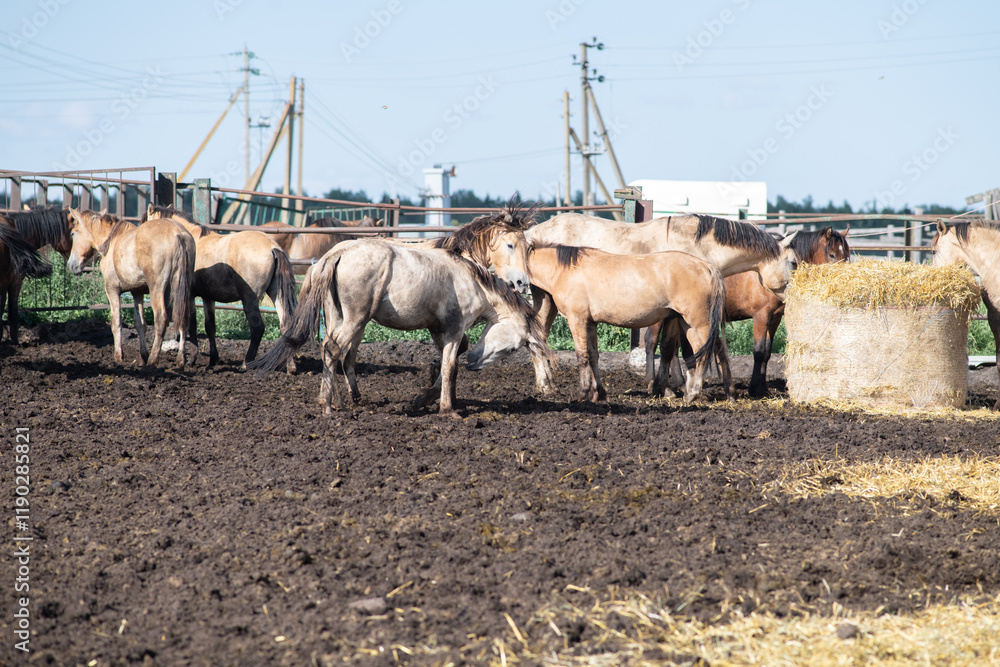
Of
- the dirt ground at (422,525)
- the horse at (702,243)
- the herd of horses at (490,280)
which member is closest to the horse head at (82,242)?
the herd of horses at (490,280)

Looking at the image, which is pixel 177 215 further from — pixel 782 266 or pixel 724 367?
pixel 782 266

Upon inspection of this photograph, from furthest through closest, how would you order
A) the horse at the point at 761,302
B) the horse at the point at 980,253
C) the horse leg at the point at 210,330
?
the horse leg at the point at 210,330 < the horse at the point at 761,302 < the horse at the point at 980,253

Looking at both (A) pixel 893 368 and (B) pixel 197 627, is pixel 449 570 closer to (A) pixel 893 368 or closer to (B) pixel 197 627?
(B) pixel 197 627

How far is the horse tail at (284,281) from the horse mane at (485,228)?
2.23 metres

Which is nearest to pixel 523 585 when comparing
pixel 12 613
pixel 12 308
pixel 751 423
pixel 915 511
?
pixel 12 613

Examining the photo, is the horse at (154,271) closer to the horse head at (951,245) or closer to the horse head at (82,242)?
the horse head at (82,242)

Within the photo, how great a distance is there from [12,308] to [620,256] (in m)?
7.33

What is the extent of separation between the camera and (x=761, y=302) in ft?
27.9

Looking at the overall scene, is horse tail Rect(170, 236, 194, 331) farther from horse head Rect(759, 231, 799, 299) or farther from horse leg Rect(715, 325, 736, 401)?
horse head Rect(759, 231, 799, 299)

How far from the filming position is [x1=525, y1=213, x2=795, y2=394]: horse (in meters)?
8.20

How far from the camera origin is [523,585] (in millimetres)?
3256

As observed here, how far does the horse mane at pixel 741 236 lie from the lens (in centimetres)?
820

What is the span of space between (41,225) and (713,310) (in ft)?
27.5

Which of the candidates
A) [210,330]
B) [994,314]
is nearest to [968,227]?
[994,314]
